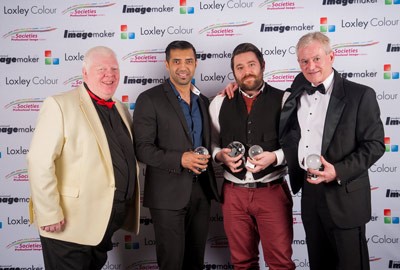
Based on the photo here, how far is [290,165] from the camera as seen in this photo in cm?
299

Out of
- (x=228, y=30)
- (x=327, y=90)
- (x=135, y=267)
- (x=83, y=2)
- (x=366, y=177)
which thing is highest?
(x=83, y=2)

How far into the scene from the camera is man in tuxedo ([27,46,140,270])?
2545 millimetres

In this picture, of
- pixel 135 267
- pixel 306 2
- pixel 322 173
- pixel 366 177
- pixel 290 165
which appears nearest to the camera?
pixel 322 173

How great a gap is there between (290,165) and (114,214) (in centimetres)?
136

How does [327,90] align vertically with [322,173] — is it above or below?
above

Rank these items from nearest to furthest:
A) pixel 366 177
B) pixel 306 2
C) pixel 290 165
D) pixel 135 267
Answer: pixel 366 177
pixel 290 165
pixel 306 2
pixel 135 267

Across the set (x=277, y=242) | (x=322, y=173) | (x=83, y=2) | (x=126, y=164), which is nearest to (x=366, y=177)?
(x=322, y=173)

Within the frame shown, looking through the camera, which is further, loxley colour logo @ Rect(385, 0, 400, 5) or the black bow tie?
loxley colour logo @ Rect(385, 0, 400, 5)

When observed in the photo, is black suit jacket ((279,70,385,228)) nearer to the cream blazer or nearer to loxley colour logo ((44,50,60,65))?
the cream blazer

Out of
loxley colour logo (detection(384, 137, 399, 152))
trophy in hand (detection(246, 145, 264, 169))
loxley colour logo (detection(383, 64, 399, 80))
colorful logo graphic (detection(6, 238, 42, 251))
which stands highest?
loxley colour logo (detection(383, 64, 399, 80))

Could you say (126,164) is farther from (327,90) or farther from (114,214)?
(327,90)

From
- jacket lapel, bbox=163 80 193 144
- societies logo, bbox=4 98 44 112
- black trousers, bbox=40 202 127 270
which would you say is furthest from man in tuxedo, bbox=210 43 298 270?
societies logo, bbox=4 98 44 112

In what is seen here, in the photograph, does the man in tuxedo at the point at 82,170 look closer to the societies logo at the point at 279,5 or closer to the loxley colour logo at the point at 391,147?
the societies logo at the point at 279,5

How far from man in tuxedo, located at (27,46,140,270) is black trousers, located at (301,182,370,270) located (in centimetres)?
132
